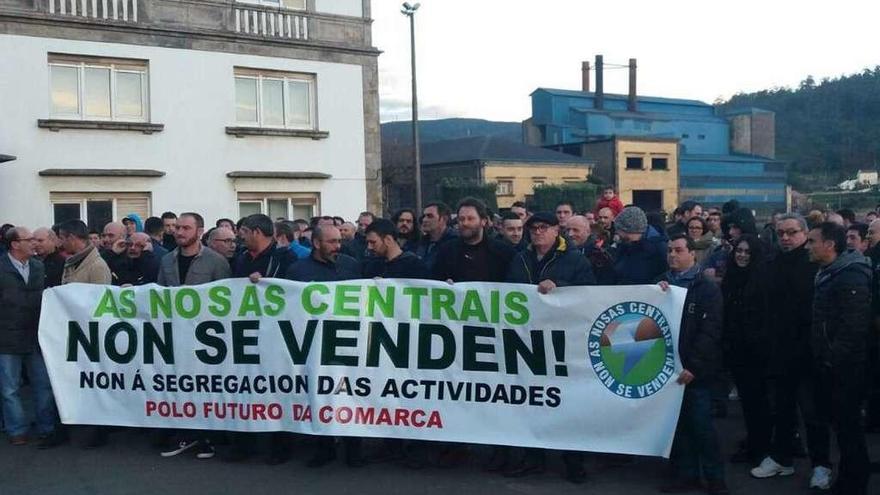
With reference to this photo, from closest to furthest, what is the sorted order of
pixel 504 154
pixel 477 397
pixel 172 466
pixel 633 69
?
pixel 477 397, pixel 172 466, pixel 504 154, pixel 633 69

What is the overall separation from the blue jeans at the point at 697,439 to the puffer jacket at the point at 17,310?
18.0 feet

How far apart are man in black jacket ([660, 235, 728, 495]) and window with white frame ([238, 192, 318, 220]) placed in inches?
689

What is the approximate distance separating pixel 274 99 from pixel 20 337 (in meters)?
15.8

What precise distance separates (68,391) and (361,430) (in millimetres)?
2709

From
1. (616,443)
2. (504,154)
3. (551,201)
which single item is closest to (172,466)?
(616,443)

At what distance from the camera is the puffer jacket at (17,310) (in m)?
8.14

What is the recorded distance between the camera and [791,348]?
22.0ft

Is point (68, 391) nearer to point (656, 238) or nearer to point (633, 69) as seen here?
point (656, 238)

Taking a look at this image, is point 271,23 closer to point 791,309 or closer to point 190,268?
point 190,268

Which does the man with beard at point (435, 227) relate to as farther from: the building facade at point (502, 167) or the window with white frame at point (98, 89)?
the building facade at point (502, 167)

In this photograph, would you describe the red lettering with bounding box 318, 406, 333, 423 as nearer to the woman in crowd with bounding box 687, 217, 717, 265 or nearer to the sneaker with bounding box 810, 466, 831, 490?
the sneaker with bounding box 810, 466, 831, 490

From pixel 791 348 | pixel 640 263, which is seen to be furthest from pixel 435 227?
pixel 791 348

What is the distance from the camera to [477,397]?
7078 mm

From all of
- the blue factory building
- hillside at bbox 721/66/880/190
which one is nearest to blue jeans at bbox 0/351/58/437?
the blue factory building
